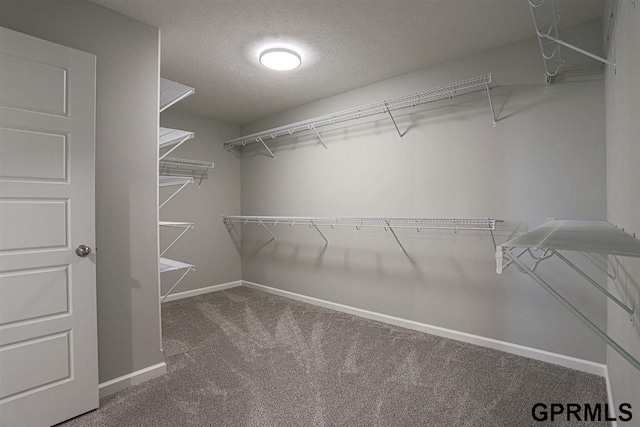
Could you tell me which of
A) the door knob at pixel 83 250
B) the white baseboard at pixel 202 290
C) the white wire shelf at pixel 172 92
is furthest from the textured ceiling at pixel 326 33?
the white baseboard at pixel 202 290

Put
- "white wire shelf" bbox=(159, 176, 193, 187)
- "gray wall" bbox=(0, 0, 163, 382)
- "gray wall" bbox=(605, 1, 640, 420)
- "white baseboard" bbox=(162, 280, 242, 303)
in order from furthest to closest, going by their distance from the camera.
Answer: "white baseboard" bbox=(162, 280, 242, 303)
"white wire shelf" bbox=(159, 176, 193, 187)
"gray wall" bbox=(0, 0, 163, 382)
"gray wall" bbox=(605, 1, 640, 420)

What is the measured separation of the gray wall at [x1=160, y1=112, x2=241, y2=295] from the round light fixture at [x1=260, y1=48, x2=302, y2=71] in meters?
1.98

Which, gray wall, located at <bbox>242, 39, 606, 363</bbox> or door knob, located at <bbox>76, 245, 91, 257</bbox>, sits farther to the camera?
gray wall, located at <bbox>242, 39, 606, 363</bbox>

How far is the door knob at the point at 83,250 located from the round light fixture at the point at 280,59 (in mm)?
1854

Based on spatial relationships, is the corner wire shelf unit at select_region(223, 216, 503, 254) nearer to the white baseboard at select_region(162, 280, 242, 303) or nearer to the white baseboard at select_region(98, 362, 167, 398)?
the white baseboard at select_region(162, 280, 242, 303)

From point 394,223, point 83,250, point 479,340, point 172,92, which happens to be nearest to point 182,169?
point 172,92

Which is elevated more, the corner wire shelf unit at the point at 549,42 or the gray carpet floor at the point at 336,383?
the corner wire shelf unit at the point at 549,42

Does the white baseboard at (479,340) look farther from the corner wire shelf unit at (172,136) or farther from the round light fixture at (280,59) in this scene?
the round light fixture at (280,59)

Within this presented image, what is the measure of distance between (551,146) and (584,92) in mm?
388

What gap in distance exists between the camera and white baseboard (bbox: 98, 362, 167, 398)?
2000 millimetres

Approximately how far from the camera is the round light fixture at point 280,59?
2.58 metres

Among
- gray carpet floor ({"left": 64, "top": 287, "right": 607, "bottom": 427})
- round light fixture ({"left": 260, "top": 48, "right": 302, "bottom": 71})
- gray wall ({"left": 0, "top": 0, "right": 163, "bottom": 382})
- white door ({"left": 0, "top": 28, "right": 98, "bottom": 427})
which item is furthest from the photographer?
round light fixture ({"left": 260, "top": 48, "right": 302, "bottom": 71})

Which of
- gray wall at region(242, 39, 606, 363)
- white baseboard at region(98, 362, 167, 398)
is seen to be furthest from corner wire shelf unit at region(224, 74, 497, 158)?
white baseboard at region(98, 362, 167, 398)

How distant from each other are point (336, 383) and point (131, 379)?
4.30 ft
